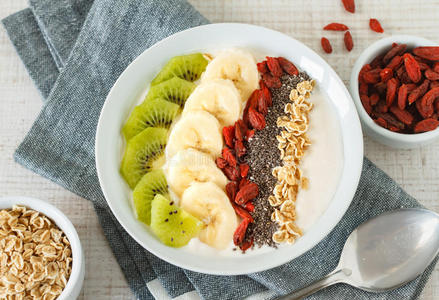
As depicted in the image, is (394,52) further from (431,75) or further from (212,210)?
(212,210)

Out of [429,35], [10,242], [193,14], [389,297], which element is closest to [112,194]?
[10,242]

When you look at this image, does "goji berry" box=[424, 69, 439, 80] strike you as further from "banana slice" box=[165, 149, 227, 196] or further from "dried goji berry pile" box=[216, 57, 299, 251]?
"banana slice" box=[165, 149, 227, 196]

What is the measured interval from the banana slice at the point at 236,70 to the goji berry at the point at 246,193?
0.25 m

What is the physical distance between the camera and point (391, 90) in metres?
1.62

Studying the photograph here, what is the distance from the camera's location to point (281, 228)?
1431 millimetres

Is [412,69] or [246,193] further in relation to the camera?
[412,69]

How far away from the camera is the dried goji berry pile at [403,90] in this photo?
1609mm

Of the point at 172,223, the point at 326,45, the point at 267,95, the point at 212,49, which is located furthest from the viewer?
the point at 326,45

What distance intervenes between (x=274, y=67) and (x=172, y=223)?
1.63 ft

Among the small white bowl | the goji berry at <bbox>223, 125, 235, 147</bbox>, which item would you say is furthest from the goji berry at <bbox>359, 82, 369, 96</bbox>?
the small white bowl

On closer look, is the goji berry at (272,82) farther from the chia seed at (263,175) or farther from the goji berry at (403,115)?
the goji berry at (403,115)

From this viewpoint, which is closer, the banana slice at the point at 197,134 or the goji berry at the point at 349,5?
the banana slice at the point at 197,134

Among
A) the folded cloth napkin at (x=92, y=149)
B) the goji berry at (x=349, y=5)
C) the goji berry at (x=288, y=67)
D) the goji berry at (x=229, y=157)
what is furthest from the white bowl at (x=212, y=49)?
the goji berry at (x=349, y=5)

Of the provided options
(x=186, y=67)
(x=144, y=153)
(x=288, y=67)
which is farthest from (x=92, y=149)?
(x=288, y=67)
